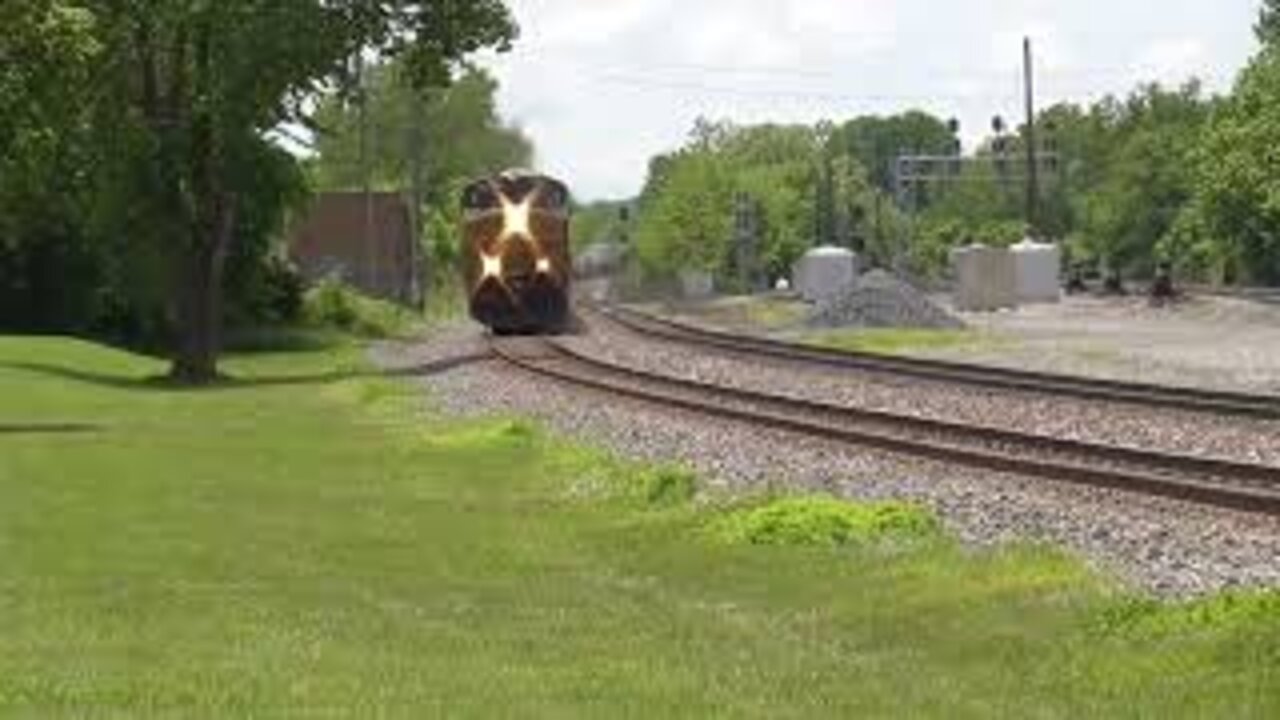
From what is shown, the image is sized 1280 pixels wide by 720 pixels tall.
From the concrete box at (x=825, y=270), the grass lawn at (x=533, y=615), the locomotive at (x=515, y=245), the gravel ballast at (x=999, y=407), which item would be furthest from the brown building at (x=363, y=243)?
the grass lawn at (x=533, y=615)

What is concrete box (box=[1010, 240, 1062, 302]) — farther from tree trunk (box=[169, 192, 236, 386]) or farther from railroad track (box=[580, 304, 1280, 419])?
tree trunk (box=[169, 192, 236, 386])

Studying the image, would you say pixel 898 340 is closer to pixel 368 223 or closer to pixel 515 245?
pixel 515 245

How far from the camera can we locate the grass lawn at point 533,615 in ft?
37.8

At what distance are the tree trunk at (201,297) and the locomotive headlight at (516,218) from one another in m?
9.12

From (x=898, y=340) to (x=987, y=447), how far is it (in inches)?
1530

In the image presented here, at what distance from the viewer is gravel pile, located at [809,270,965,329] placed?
73.6 m

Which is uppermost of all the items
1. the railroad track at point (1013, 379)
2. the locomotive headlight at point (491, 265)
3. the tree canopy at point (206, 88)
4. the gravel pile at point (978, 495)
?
the tree canopy at point (206, 88)

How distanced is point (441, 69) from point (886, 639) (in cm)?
4461

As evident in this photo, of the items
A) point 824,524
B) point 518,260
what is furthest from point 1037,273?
point 824,524

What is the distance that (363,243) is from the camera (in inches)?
5468

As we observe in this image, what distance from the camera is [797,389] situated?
40406 mm

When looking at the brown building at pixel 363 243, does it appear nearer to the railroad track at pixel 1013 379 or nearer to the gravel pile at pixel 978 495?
the railroad track at pixel 1013 379

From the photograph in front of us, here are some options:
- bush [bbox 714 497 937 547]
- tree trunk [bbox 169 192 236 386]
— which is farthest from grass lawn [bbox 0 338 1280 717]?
tree trunk [bbox 169 192 236 386]

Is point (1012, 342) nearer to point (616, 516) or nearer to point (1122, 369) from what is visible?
point (1122, 369)
